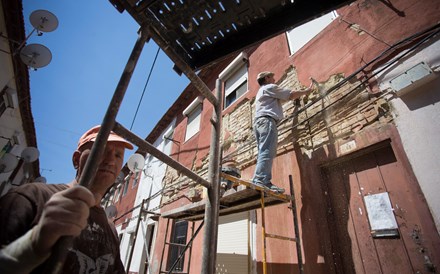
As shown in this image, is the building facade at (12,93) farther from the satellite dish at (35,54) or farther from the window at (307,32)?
the window at (307,32)

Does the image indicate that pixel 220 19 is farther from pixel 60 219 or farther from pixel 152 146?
pixel 60 219

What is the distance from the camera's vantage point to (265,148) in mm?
3527

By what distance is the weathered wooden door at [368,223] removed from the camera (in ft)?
7.60

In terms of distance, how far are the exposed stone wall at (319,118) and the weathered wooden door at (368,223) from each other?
43cm

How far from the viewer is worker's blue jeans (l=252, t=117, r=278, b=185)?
3.30m

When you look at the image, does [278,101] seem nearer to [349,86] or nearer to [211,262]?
[349,86]

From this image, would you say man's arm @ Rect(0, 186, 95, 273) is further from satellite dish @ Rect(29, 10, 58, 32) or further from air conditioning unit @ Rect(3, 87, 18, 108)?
air conditioning unit @ Rect(3, 87, 18, 108)

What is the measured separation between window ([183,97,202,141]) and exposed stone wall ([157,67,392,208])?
12.6 feet

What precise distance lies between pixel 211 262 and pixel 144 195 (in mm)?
10782

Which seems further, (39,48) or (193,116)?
(193,116)

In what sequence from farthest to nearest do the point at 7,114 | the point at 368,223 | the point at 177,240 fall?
the point at 7,114
the point at 177,240
the point at 368,223

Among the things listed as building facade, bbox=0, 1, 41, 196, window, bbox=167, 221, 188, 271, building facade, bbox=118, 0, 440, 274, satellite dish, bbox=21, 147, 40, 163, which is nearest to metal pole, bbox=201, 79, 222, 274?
building facade, bbox=118, 0, 440, 274

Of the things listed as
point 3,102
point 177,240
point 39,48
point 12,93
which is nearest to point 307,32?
point 177,240

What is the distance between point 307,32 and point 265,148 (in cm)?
315
